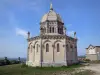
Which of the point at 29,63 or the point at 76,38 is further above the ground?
the point at 76,38

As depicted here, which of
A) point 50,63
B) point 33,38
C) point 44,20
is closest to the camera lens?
point 50,63

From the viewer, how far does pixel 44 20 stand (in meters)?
42.9

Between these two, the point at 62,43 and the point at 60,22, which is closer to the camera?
the point at 62,43

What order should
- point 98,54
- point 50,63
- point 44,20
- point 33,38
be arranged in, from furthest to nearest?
point 98,54 < point 44,20 < point 33,38 < point 50,63

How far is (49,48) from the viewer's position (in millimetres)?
37344

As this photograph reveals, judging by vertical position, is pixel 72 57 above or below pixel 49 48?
below

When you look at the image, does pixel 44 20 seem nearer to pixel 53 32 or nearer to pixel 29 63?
pixel 53 32

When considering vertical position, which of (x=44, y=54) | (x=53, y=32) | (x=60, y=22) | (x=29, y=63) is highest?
(x=60, y=22)

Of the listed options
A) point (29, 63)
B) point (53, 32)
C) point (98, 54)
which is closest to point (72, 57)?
point (53, 32)

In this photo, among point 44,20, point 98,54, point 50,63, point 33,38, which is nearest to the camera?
point 50,63

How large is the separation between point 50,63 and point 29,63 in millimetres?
7562

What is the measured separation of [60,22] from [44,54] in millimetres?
11879

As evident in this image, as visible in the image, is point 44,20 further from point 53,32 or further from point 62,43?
point 62,43

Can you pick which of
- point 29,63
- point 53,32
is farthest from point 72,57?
point 29,63
